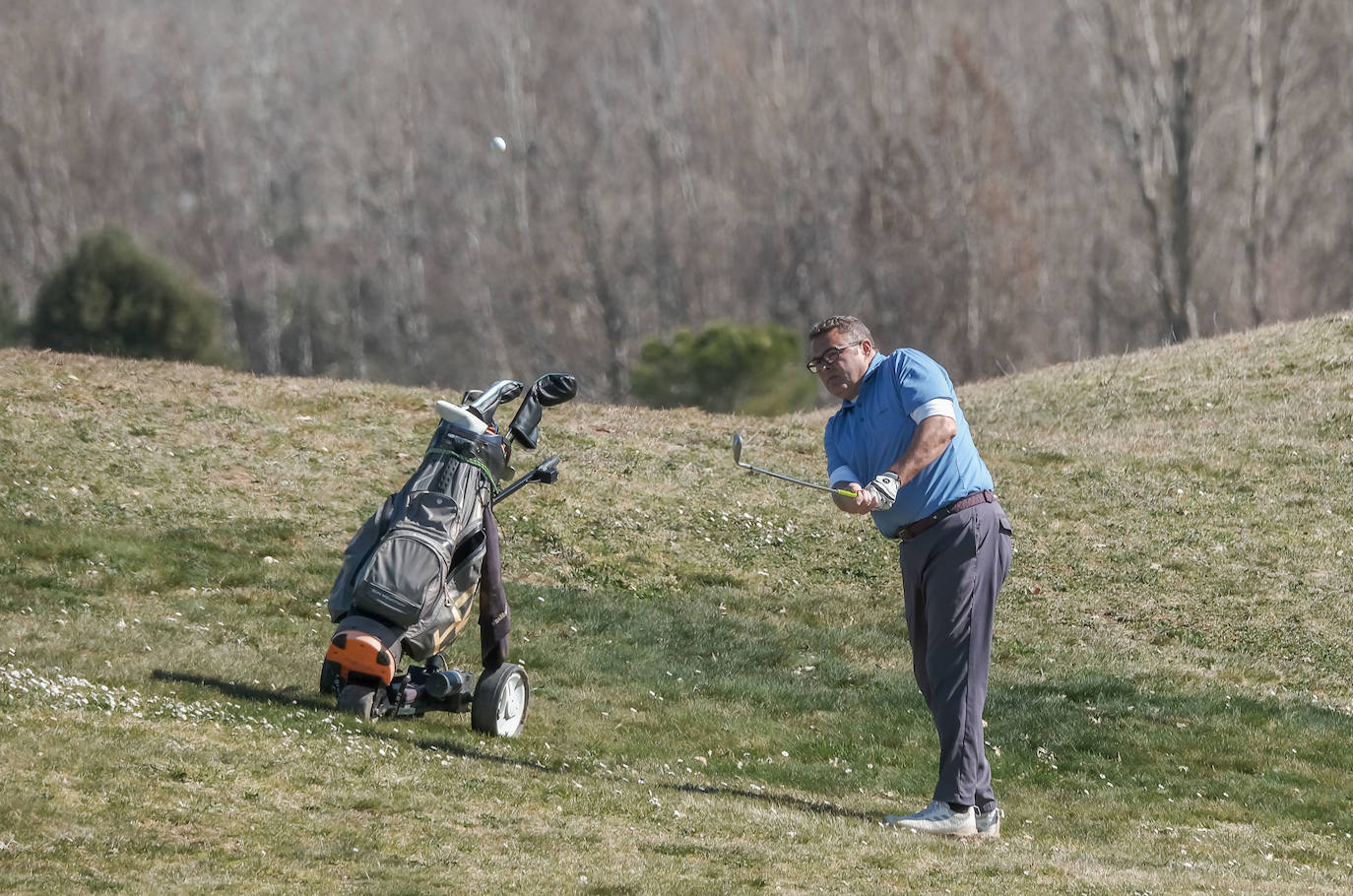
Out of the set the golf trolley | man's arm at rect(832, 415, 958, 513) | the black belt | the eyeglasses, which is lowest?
the golf trolley

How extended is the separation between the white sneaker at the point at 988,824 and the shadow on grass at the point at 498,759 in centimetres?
59

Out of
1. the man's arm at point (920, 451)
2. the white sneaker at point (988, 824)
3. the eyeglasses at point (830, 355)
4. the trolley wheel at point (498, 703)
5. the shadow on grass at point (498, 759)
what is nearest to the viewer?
the man's arm at point (920, 451)

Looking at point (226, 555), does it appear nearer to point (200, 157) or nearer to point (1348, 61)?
point (1348, 61)

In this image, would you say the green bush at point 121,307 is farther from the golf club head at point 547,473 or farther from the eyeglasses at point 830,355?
the eyeglasses at point 830,355

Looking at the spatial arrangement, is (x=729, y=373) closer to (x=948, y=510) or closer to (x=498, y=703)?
(x=498, y=703)

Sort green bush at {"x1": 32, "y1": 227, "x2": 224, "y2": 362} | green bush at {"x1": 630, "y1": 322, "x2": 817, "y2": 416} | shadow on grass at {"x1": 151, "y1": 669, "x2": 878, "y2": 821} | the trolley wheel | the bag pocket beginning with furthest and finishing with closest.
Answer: green bush at {"x1": 32, "y1": 227, "x2": 224, "y2": 362} → green bush at {"x1": 630, "y1": 322, "x2": 817, "y2": 416} → the trolley wheel → the bag pocket → shadow on grass at {"x1": 151, "y1": 669, "x2": 878, "y2": 821}

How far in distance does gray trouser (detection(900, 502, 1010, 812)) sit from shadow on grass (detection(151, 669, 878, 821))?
63cm

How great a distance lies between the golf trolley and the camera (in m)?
8.63

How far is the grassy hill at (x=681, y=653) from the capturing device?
22.2 feet

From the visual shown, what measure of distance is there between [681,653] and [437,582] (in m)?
4.70

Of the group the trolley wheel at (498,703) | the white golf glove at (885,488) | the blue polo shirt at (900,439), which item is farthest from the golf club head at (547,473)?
the white golf glove at (885,488)

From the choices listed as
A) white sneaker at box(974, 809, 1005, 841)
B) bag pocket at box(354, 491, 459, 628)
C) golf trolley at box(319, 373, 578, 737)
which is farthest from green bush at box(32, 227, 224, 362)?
white sneaker at box(974, 809, 1005, 841)

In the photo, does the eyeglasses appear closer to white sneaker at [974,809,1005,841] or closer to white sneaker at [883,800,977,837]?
white sneaker at [883,800,977,837]

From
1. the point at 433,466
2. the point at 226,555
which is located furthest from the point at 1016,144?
the point at 433,466
